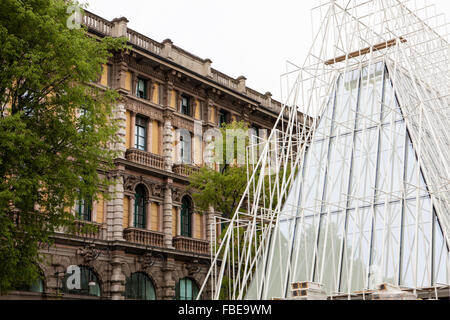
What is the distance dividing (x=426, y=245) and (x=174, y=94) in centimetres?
2331

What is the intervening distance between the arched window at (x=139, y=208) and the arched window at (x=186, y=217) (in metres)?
3.33

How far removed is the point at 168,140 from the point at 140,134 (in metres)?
1.97

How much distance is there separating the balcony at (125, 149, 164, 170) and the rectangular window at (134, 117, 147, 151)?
2.98ft

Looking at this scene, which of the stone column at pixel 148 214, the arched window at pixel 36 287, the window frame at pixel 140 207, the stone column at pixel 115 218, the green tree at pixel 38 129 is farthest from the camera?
the stone column at pixel 148 214

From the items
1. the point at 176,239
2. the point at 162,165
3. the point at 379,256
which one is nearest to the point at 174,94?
the point at 162,165

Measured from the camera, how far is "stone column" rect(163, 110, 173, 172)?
38.3 m

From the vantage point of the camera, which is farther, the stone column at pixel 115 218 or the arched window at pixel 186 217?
the arched window at pixel 186 217

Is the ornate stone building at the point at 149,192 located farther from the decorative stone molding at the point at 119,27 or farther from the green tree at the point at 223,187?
the green tree at the point at 223,187

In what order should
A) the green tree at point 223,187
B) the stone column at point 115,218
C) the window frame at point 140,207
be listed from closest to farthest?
the green tree at point 223,187 → the stone column at point 115,218 → the window frame at point 140,207

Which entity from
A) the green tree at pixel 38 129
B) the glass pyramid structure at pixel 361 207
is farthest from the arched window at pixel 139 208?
the green tree at pixel 38 129

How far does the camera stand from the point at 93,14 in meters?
35.8

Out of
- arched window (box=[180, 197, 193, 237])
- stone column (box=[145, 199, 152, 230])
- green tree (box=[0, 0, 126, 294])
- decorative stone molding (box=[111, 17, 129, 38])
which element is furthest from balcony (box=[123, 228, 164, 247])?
green tree (box=[0, 0, 126, 294])

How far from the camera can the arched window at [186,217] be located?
39025 mm

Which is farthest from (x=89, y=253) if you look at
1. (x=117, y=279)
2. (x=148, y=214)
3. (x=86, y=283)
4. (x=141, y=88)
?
(x=141, y=88)
